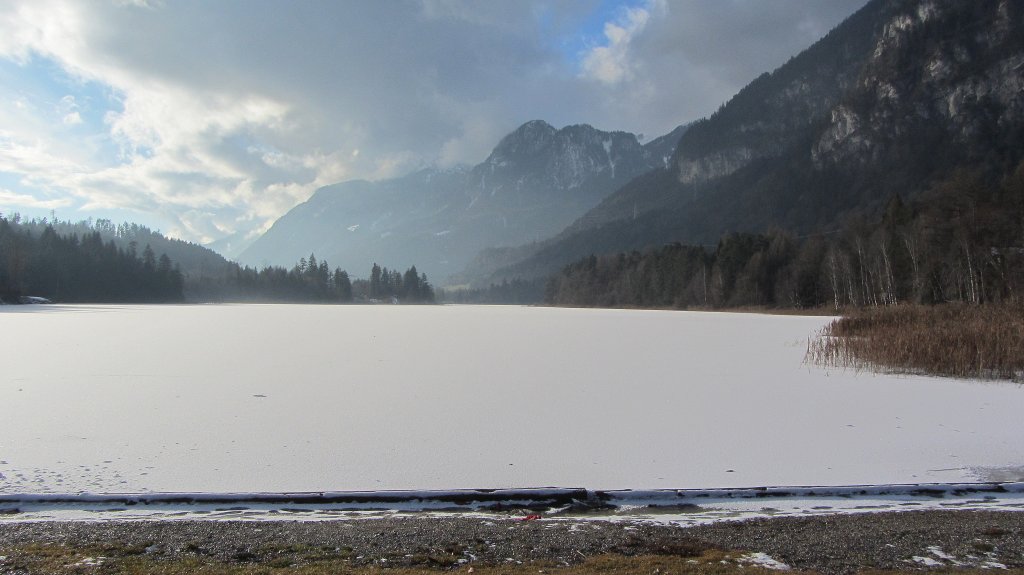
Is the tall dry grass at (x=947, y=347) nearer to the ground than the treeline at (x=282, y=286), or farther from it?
nearer to the ground

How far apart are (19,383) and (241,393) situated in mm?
4541

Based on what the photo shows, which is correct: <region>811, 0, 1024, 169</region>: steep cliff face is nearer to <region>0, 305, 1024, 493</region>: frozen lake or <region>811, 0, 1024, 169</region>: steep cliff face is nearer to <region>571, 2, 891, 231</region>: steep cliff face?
<region>571, 2, 891, 231</region>: steep cliff face

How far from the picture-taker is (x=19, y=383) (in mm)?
10602

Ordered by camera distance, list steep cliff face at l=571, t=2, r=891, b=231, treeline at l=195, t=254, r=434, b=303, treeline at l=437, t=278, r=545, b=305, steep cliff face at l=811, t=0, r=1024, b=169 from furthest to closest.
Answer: steep cliff face at l=571, t=2, r=891, b=231 → treeline at l=437, t=278, r=545, b=305 → treeline at l=195, t=254, r=434, b=303 → steep cliff face at l=811, t=0, r=1024, b=169

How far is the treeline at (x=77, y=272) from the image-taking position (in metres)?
72.6

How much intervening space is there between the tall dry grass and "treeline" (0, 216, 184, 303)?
3180 inches

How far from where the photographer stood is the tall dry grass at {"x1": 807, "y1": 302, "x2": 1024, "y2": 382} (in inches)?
515

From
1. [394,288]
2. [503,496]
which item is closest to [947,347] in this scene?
[503,496]

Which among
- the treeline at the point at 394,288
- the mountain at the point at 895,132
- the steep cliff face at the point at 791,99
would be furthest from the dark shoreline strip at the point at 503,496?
the steep cliff face at the point at 791,99

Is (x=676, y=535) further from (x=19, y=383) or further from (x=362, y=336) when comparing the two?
(x=362, y=336)

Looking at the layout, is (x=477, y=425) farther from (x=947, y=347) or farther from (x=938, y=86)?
(x=938, y=86)

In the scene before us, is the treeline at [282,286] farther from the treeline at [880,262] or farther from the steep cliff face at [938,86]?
the steep cliff face at [938,86]

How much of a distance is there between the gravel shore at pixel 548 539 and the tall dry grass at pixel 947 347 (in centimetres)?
1077

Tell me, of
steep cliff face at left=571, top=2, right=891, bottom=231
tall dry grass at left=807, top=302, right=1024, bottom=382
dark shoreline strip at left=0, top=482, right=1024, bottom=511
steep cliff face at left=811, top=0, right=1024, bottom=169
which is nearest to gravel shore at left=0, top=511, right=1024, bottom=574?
dark shoreline strip at left=0, top=482, right=1024, bottom=511
